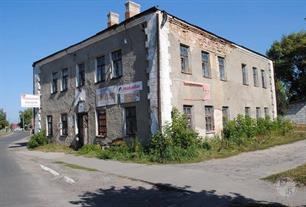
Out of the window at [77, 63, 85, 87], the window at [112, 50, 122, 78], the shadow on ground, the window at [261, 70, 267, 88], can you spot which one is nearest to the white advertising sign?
the window at [77, 63, 85, 87]

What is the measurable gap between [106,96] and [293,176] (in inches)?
433

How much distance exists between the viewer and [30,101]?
81.0 ft

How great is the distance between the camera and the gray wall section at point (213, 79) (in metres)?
16.8

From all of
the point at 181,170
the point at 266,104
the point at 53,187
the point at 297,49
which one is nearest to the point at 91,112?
the point at 181,170

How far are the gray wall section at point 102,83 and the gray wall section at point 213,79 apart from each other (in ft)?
4.73

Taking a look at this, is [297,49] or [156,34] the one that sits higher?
[297,49]

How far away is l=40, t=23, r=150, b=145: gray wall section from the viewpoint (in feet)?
54.5

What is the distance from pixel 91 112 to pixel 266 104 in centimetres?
1299

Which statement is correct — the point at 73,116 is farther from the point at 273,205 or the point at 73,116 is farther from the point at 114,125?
the point at 273,205

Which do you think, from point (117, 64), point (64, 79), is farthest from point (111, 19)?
point (64, 79)

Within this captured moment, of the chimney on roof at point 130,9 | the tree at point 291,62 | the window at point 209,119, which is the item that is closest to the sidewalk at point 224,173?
the window at point 209,119

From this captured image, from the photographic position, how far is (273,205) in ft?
23.3

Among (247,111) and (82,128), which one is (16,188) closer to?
(82,128)

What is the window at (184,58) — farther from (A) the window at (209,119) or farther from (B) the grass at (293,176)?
(B) the grass at (293,176)
